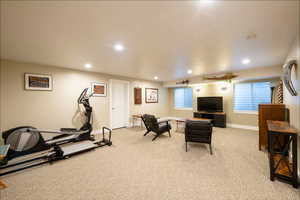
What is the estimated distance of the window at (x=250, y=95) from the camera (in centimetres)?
456

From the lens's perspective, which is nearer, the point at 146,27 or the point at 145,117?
the point at 146,27

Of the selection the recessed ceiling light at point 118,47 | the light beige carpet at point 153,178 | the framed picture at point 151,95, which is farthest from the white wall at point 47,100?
the recessed ceiling light at point 118,47

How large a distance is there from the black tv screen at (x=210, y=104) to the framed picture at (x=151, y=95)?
2.43 m

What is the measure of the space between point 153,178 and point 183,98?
19.0ft

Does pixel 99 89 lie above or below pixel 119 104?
above

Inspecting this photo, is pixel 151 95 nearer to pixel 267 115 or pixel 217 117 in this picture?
pixel 217 117

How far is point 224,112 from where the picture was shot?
17.6ft

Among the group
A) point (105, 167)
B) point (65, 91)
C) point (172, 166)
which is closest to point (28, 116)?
point (65, 91)

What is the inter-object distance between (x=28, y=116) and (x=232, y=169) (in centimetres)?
521

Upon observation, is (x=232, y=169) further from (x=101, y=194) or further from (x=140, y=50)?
(x=140, y=50)

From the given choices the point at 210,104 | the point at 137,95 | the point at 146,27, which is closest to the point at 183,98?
the point at 210,104

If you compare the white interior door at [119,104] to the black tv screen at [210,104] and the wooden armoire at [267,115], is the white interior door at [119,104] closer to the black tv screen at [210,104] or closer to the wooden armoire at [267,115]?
the black tv screen at [210,104]

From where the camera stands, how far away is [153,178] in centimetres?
192

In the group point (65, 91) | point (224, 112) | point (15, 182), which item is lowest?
point (15, 182)
